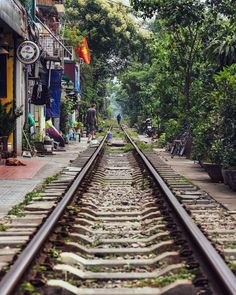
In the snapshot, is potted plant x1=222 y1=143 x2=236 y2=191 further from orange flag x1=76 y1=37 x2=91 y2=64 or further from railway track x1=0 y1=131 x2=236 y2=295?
orange flag x1=76 y1=37 x2=91 y2=64

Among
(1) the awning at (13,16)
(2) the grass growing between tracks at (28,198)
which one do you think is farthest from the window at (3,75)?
(2) the grass growing between tracks at (28,198)

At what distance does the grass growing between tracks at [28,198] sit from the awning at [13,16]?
4235 millimetres

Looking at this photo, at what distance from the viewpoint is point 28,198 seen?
9.93m

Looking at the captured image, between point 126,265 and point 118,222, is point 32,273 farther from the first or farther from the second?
point 118,222

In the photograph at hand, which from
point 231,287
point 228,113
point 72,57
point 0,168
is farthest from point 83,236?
point 72,57

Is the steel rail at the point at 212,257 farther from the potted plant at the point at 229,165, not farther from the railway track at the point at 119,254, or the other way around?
the potted plant at the point at 229,165

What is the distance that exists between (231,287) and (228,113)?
8479mm

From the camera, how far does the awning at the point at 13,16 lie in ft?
47.6

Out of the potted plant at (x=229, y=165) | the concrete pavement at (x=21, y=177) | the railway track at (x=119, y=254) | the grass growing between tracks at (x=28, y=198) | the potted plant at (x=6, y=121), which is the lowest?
the concrete pavement at (x=21, y=177)

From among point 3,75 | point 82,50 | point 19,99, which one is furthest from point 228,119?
point 82,50

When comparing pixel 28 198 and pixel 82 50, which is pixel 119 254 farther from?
pixel 82 50

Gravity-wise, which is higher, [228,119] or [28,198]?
[228,119]

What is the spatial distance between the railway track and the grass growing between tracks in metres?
0.38

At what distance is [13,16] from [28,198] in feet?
24.3
